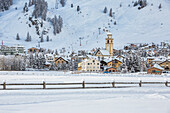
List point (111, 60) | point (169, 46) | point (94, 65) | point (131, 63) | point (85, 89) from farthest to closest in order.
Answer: point (169, 46), point (111, 60), point (94, 65), point (131, 63), point (85, 89)

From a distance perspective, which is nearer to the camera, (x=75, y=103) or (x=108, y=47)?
(x=75, y=103)

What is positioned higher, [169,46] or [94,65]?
[169,46]

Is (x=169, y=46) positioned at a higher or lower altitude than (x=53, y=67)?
higher

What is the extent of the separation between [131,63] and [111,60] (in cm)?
2194

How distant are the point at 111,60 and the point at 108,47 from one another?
51.3m

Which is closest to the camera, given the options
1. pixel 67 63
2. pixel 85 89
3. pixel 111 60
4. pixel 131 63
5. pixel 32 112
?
pixel 32 112

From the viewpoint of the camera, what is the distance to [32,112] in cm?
1756

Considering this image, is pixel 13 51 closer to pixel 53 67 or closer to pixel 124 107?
pixel 53 67

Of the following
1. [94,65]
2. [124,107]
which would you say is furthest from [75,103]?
[94,65]

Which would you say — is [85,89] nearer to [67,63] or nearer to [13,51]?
[67,63]

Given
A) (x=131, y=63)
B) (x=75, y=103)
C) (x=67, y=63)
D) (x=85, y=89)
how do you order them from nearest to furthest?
(x=75, y=103) < (x=85, y=89) < (x=131, y=63) < (x=67, y=63)

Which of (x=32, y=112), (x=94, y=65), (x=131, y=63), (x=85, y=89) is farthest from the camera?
(x=94, y=65)

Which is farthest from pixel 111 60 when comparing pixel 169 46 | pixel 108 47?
pixel 169 46

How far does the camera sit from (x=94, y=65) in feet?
334
